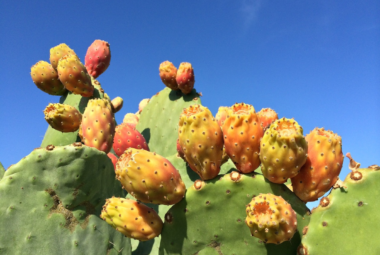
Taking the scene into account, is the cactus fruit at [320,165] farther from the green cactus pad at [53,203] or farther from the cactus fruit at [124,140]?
the cactus fruit at [124,140]

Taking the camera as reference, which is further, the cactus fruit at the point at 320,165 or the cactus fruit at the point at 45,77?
the cactus fruit at the point at 45,77

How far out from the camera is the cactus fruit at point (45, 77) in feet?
11.1

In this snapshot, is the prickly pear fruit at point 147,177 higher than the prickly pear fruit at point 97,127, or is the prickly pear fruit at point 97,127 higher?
the prickly pear fruit at point 97,127

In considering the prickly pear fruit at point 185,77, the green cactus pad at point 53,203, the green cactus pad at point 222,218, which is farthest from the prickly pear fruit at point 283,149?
the prickly pear fruit at point 185,77

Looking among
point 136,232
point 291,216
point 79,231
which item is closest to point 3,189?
point 79,231

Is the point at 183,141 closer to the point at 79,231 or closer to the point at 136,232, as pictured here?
the point at 136,232

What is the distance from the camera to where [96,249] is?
204 cm

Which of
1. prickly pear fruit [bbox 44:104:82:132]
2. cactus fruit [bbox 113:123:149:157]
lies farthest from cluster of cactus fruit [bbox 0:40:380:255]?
prickly pear fruit [bbox 44:104:82:132]

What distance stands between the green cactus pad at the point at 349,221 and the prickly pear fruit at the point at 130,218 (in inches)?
29.1

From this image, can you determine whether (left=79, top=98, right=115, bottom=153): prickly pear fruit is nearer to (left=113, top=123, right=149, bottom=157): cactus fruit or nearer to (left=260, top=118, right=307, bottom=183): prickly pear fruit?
(left=113, top=123, right=149, bottom=157): cactus fruit

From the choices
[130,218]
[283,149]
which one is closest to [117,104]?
[130,218]

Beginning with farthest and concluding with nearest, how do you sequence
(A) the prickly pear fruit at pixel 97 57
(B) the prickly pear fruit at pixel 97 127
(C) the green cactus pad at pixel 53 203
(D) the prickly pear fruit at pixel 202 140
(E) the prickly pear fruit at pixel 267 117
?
1. (A) the prickly pear fruit at pixel 97 57
2. (B) the prickly pear fruit at pixel 97 127
3. (E) the prickly pear fruit at pixel 267 117
4. (C) the green cactus pad at pixel 53 203
5. (D) the prickly pear fruit at pixel 202 140

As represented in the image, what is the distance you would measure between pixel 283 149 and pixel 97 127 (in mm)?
1457

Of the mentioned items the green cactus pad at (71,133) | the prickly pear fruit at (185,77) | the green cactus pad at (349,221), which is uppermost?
the prickly pear fruit at (185,77)
